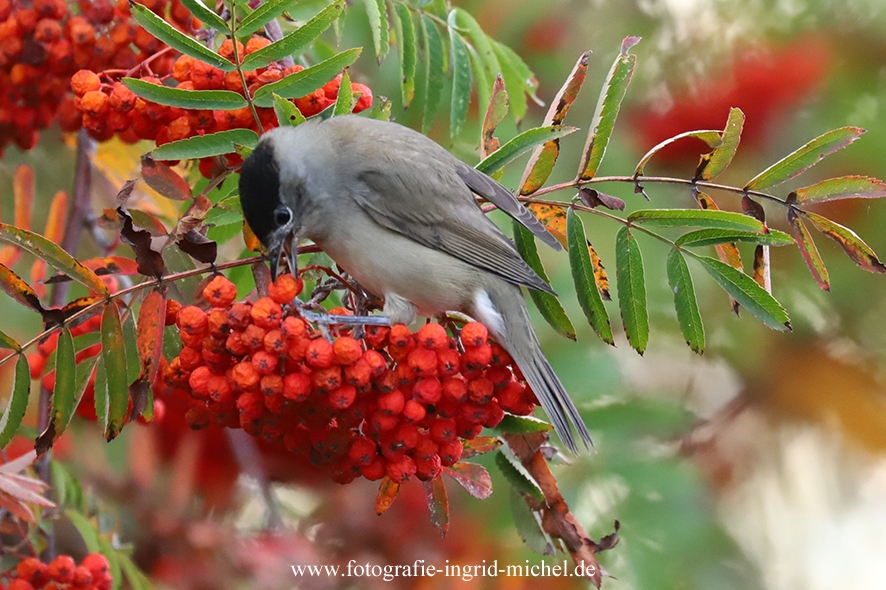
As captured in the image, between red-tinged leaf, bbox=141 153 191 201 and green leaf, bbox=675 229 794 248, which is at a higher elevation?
red-tinged leaf, bbox=141 153 191 201

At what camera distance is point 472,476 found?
2.44 meters

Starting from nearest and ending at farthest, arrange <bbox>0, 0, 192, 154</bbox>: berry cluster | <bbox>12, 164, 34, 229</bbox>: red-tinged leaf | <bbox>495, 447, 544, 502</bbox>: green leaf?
1. <bbox>495, 447, 544, 502</bbox>: green leaf
2. <bbox>0, 0, 192, 154</bbox>: berry cluster
3. <bbox>12, 164, 34, 229</bbox>: red-tinged leaf

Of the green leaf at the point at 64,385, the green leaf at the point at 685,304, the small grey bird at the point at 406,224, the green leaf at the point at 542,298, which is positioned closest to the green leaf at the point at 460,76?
the small grey bird at the point at 406,224

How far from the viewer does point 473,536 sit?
3.55 metres

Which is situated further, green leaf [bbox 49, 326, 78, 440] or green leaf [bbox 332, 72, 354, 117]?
green leaf [bbox 332, 72, 354, 117]

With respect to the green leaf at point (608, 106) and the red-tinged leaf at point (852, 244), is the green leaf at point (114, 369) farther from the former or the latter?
the red-tinged leaf at point (852, 244)

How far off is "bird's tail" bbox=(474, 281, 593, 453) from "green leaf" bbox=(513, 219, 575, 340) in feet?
0.33

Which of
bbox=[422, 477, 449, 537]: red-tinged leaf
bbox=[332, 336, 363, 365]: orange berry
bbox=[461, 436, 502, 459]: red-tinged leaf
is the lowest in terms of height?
bbox=[422, 477, 449, 537]: red-tinged leaf

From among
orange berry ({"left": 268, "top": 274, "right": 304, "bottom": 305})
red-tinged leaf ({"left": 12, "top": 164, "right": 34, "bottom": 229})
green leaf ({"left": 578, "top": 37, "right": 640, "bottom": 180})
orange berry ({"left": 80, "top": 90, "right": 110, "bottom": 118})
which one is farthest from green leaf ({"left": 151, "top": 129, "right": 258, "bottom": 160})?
red-tinged leaf ({"left": 12, "top": 164, "right": 34, "bottom": 229})

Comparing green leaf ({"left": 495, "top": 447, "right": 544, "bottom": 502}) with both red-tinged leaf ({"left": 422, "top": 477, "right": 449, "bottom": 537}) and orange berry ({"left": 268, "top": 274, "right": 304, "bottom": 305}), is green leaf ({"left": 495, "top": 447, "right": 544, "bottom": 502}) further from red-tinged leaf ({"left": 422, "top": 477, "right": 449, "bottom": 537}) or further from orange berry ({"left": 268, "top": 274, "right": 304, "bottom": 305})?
orange berry ({"left": 268, "top": 274, "right": 304, "bottom": 305})

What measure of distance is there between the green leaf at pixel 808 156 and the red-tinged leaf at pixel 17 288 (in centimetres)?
177

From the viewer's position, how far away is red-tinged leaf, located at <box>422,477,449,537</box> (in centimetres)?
237

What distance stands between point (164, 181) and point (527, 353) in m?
1.06

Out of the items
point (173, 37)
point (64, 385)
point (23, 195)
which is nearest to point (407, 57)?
point (173, 37)
